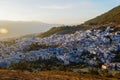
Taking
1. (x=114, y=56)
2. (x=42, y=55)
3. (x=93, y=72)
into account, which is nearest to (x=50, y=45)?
(x=42, y=55)

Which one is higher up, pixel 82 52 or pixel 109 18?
pixel 109 18

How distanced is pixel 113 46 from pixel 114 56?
24.8 ft

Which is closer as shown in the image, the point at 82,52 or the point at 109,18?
the point at 82,52

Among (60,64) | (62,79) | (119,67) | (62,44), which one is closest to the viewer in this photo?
(62,79)

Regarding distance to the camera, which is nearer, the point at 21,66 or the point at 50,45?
the point at 21,66

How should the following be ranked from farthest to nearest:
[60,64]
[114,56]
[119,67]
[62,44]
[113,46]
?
1. [62,44]
2. [113,46]
3. [114,56]
4. [60,64]
5. [119,67]

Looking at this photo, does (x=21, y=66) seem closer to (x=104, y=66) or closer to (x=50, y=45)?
(x=104, y=66)

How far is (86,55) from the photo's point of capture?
56031mm

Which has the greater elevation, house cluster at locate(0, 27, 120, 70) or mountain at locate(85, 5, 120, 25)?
A: mountain at locate(85, 5, 120, 25)

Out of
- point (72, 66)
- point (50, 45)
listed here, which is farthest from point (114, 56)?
point (50, 45)

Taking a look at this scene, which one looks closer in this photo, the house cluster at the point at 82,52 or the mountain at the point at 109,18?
the house cluster at the point at 82,52

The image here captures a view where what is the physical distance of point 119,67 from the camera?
4641 centimetres

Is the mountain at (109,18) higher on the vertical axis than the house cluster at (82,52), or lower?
higher

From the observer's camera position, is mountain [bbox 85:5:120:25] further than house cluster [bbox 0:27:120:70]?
Yes
